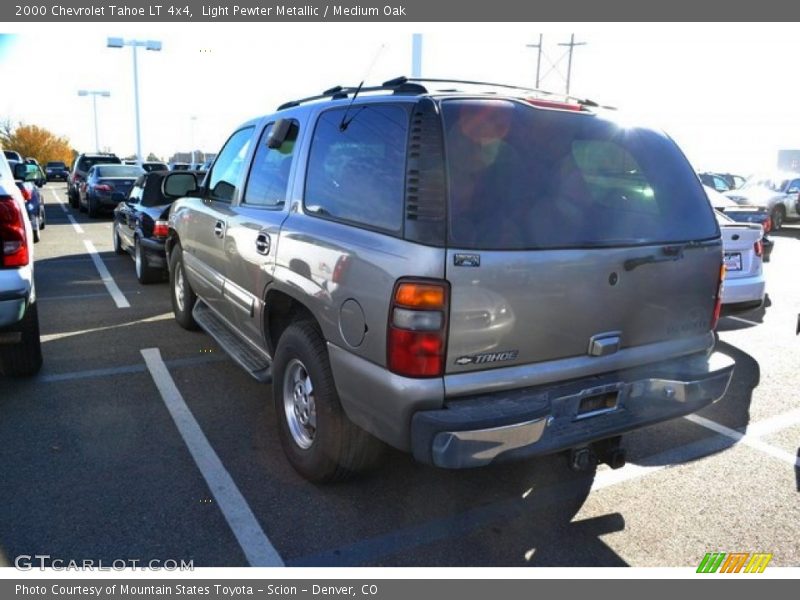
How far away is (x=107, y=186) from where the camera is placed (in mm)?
17531

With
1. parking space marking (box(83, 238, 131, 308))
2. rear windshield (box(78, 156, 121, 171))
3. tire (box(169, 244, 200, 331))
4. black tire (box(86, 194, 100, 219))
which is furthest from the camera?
rear windshield (box(78, 156, 121, 171))

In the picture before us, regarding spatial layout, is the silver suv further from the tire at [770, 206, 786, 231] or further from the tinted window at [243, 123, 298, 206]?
the tire at [770, 206, 786, 231]

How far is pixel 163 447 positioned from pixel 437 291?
229 centimetres

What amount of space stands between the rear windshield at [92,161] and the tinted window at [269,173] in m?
20.9

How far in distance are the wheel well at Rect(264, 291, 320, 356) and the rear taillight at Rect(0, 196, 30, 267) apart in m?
1.80

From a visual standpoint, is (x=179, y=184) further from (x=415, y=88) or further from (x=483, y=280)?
(x=483, y=280)

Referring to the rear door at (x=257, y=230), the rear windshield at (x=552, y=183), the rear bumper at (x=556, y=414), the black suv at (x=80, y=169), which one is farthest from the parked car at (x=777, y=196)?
the black suv at (x=80, y=169)

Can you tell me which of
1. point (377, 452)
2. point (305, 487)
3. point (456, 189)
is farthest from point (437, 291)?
point (305, 487)

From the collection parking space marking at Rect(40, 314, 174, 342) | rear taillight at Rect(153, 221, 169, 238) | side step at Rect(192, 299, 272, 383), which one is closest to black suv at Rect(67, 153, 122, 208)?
rear taillight at Rect(153, 221, 169, 238)

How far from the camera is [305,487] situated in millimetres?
3367

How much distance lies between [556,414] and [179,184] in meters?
4.50

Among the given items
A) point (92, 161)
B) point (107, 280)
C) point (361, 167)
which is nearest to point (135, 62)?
point (92, 161)

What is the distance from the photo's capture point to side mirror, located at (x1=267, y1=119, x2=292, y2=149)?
3.89 meters

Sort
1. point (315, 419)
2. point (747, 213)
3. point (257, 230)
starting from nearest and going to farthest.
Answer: point (315, 419), point (257, 230), point (747, 213)
